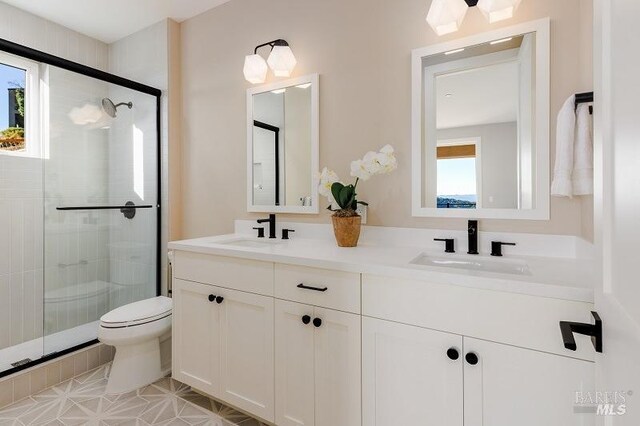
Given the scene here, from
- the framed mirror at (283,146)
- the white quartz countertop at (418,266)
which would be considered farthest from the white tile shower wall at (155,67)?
the white quartz countertop at (418,266)

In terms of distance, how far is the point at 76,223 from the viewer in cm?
228

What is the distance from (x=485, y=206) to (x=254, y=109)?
154cm

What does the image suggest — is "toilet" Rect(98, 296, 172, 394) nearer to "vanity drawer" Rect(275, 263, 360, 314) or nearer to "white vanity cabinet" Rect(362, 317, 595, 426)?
"vanity drawer" Rect(275, 263, 360, 314)

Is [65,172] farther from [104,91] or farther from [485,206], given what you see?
[485,206]

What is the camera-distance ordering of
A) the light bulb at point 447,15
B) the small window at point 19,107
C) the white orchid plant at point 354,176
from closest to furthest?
the light bulb at point 447,15
the white orchid plant at point 354,176
the small window at point 19,107

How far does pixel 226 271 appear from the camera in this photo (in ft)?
5.19

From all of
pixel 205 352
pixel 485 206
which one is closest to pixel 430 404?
pixel 485 206

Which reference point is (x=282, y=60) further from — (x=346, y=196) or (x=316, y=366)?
(x=316, y=366)

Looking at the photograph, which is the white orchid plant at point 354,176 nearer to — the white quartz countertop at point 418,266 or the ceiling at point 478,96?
the white quartz countertop at point 418,266

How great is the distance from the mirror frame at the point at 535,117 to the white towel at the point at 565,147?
0.20 m

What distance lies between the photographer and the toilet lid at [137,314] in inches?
73.5

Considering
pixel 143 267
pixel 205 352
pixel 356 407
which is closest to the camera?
pixel 356 407

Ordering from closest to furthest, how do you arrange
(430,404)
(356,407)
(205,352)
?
(430,404), (356,407), (205,352)

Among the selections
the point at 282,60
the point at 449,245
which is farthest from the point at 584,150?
the point at 282,60
